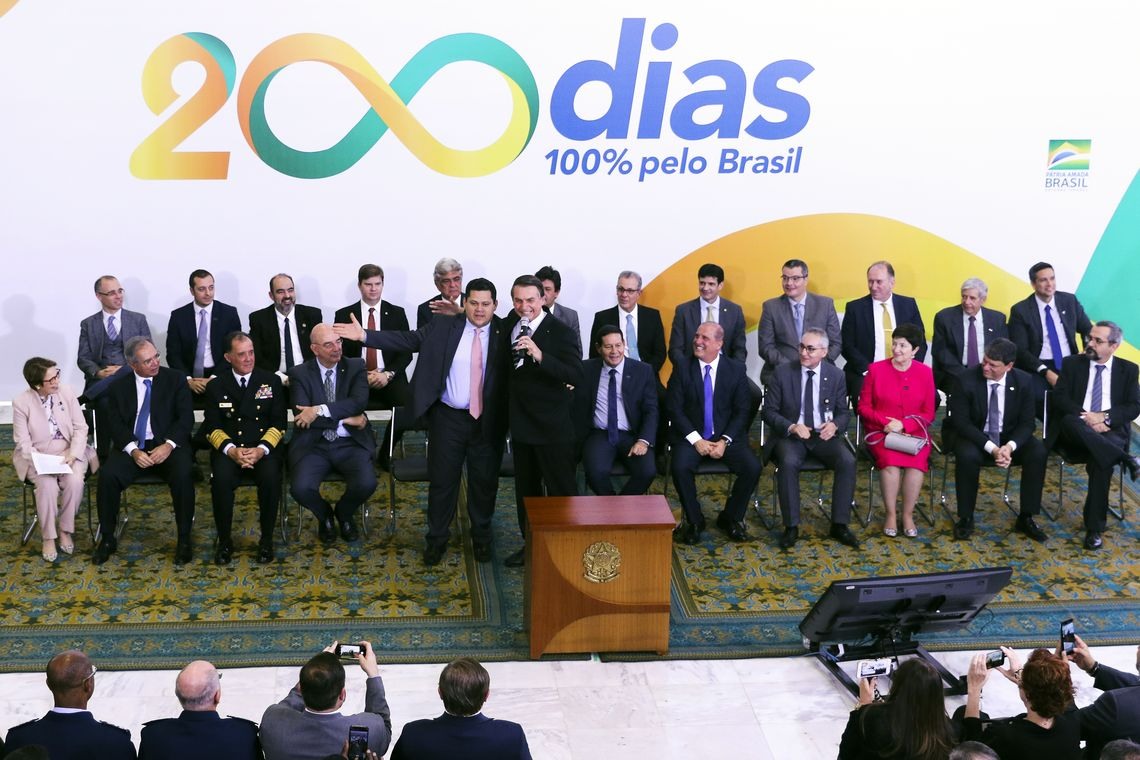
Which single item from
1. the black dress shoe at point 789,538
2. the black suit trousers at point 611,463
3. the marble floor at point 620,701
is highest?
the black suit trousers at point 611,463

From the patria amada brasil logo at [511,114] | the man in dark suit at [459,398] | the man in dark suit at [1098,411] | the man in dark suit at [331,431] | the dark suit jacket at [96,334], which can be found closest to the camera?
the man in dark suit at [459,398]

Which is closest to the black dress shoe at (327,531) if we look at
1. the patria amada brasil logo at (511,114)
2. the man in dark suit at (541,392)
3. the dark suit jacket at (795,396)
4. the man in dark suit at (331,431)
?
the man in dark suit at (331,431)

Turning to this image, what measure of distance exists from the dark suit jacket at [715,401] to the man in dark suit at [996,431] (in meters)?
1.30

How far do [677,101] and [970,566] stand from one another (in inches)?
153

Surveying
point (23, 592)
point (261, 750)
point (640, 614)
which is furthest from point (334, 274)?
point (261, 750)

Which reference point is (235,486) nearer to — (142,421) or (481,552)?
(142,421)

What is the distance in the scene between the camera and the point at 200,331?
924cm

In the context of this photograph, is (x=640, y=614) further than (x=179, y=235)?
No

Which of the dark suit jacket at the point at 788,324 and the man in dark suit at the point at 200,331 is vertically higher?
the dark suit jacket at the point at 788,324

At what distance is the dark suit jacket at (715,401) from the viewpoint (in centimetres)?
830

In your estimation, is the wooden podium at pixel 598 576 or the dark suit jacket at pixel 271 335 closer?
the wooden podium at pixel 598 576

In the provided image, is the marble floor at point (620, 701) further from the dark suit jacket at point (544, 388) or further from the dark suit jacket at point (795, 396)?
the dark suit jacket at point (795, 396)

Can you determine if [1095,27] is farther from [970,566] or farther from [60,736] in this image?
[60,736]

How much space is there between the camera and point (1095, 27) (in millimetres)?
10117
